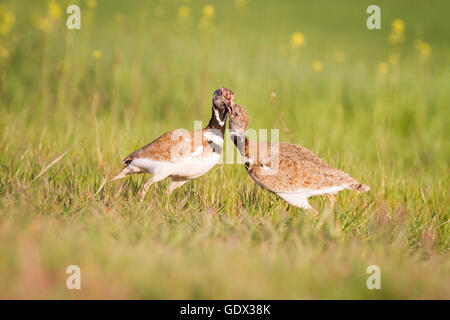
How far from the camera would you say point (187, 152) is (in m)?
4.80

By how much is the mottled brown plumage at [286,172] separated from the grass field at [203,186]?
0.94 ft

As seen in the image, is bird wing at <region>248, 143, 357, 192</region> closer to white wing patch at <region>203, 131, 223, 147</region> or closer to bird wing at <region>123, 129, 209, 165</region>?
white wing patch at <region>203, 131, 223, 147</region>

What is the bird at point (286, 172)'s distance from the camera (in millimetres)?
4766

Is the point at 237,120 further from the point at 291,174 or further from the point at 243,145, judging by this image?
the point at 291,174

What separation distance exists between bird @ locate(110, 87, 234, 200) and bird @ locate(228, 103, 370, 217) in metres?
0.17

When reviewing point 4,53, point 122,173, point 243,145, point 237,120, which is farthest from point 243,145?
point 4,53

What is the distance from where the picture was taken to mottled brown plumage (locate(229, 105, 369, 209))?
477 cm

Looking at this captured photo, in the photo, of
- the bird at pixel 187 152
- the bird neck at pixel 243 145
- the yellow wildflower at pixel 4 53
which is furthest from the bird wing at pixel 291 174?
the yellow wildflower at pixel 4 53

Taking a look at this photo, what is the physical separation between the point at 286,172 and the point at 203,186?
3.55ft

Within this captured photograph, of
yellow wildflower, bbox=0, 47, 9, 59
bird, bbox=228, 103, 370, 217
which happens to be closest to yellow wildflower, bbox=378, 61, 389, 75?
bird, bbox=228, 103, 370, 217

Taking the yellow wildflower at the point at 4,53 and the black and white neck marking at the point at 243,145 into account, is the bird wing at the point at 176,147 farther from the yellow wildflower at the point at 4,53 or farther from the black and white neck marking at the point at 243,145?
the yellow wildflower at the point at 4,53

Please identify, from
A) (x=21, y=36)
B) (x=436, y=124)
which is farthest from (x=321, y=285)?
(x=21, y=36)

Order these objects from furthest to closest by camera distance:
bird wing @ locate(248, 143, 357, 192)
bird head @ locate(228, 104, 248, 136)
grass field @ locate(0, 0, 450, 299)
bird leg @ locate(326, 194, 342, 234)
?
bird head @ locate(228, 104, 248, 136) → bird wing @ locate(248, 143, 357, 192) → bird leg @ locate(326, 194, 342, 234) → grass field @ locate(0, 0, 450, 299)

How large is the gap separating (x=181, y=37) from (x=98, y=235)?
33.3ft
